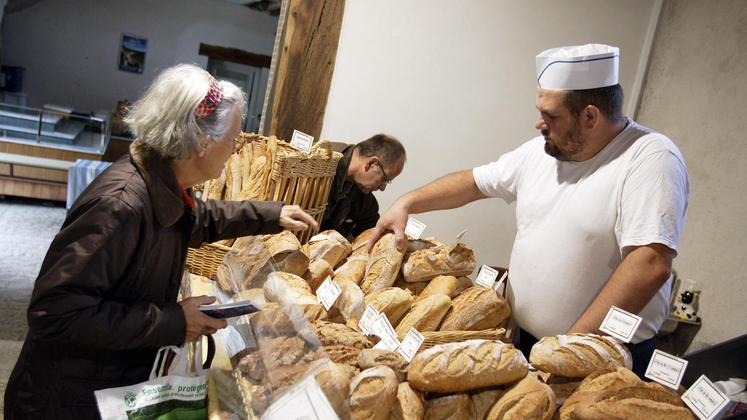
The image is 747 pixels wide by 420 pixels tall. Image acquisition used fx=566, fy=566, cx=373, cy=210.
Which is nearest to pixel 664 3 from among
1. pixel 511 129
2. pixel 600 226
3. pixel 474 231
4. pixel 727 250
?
pixel 511 129

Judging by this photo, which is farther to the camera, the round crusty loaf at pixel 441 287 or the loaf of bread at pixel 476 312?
the round crusty loaf at pixel 441 287

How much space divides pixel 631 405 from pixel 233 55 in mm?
6427

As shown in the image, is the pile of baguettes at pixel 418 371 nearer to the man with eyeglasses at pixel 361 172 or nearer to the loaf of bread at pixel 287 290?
the loaf of bread at pixel 287 290

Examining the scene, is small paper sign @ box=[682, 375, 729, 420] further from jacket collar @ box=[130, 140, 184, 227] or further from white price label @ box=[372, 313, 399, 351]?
jacket collar @ box=[130, 140, 184, 227]

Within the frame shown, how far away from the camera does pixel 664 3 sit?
3.53 metres

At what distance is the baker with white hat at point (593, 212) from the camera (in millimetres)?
1591

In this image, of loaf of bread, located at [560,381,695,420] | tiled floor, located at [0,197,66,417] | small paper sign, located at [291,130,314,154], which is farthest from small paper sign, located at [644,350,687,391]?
tiled floor, located at [0,197,66,417]

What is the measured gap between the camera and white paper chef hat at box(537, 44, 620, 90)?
1759 mm

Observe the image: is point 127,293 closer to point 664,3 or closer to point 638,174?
point 638,174

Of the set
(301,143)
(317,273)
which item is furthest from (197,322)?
(301,143)

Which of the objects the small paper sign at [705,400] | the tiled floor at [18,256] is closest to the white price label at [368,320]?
the small paper sign at [705,400]

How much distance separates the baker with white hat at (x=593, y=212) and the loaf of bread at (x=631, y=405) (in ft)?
1.40

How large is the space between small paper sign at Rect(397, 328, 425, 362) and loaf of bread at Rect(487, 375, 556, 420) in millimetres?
215

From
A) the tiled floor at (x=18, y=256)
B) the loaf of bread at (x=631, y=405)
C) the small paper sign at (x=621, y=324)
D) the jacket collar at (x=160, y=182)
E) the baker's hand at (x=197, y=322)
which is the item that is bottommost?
the tiled floor at (x=18, y=256)
